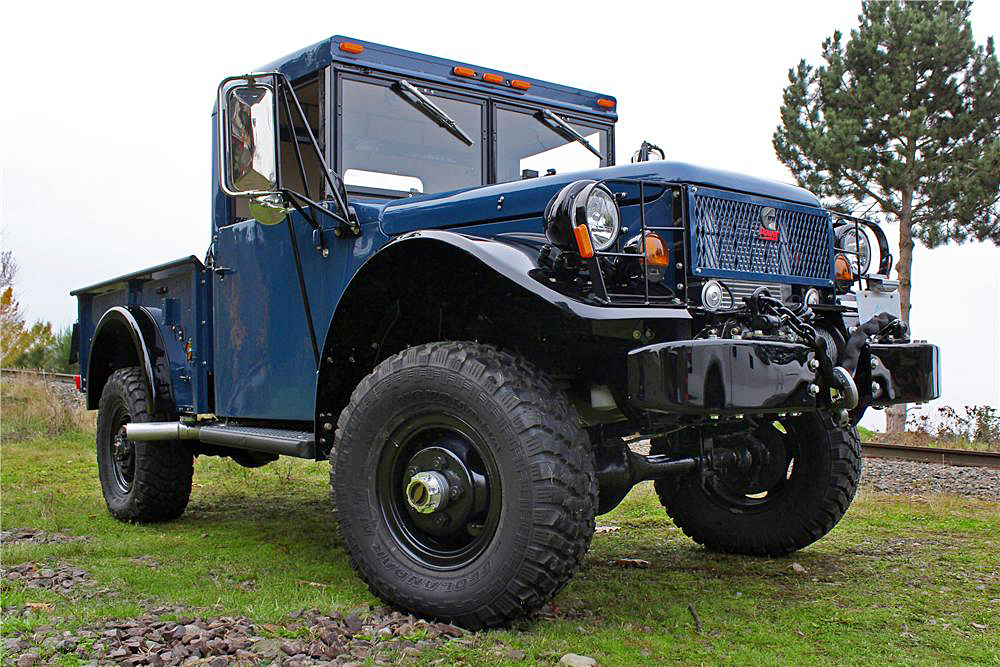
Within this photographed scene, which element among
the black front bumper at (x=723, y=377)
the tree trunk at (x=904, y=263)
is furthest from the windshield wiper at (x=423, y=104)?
the tree trunk at (x=904, y=263)

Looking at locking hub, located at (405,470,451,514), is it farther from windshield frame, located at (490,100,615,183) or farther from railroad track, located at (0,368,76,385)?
railroad track, located at (0,368,76,385)

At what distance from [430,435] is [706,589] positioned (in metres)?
1.55

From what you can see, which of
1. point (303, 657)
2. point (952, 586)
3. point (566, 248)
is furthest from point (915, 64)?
point (303, 657)

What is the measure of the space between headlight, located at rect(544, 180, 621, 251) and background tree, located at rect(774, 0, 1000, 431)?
14.7 metres

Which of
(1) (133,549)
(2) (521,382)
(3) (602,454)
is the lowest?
(1) (133,549)

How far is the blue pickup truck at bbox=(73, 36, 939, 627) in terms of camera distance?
11.5 feet

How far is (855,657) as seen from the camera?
344cm

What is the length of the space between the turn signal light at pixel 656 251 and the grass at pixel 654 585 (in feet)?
4.71

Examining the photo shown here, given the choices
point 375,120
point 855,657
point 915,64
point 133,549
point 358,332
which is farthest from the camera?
point 915,64

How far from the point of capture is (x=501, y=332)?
13.7 feet

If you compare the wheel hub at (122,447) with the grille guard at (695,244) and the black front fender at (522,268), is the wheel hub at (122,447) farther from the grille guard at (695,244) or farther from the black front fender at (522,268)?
the grille guard at (695,244)

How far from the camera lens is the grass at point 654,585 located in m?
3.53

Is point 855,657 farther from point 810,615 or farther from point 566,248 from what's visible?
point 566,248

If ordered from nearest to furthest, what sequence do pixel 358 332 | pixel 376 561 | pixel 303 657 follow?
1. pixel 303 657
2. pixel 376 561
3. pixel 358 332
